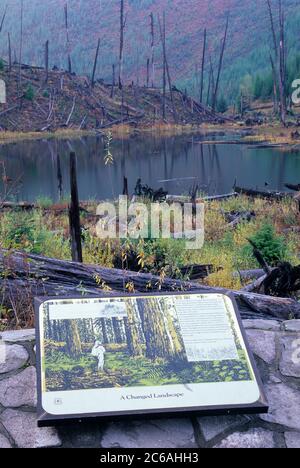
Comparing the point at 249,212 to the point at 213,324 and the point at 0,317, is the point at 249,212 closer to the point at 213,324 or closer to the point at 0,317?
the point at 0,317

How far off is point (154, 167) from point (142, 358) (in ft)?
76.9

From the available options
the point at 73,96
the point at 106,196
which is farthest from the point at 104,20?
the point at 106,196

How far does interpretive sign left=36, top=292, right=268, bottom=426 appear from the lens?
9.43ft

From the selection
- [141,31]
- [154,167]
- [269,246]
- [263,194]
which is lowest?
[154,167]

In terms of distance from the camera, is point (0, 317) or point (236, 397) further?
point (0, 317)

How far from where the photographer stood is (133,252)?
6555 mm

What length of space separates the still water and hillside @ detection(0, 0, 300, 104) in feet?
281

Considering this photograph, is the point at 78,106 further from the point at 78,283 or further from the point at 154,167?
the point at 78,283

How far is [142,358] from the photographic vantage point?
123 inches

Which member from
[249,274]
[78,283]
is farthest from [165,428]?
[249,274]

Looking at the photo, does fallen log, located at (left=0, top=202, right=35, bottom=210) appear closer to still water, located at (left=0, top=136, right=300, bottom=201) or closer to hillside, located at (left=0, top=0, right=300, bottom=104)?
still water, located at (left=0, top=136, right=300, bottom=201)

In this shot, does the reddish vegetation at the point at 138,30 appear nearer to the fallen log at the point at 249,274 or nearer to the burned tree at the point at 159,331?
the fallen log at the point at 249,274

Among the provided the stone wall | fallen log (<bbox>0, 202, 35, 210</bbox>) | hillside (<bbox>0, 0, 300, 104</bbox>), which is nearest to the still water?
fallen log (<bbox>0, 202, 35, 210</bbox>)
